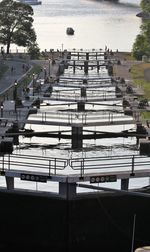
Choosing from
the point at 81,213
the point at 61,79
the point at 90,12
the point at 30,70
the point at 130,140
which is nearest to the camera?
the point at 81,213

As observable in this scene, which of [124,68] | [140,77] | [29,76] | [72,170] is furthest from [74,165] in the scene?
[124,68]

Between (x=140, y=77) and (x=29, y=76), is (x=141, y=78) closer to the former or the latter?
(x=140, y=77)

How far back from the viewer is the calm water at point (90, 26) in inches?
4348

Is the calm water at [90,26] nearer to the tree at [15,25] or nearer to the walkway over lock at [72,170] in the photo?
the tree at [15,25]

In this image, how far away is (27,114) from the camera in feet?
124

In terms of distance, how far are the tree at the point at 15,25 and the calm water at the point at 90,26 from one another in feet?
85.7

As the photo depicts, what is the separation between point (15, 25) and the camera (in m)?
75.3

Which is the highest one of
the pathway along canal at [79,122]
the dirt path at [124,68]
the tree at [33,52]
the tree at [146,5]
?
the tree at [146,5]

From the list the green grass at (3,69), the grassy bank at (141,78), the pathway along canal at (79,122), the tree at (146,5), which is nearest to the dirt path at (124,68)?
the grassy bank at (141,78)

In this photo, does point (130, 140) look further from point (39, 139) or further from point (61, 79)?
point (61, 79)

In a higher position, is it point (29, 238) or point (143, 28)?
point (143, 28)

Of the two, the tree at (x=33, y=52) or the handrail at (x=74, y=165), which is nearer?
the handrail at (x=74, y=165)

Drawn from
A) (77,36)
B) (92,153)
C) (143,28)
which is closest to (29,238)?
(92,153)

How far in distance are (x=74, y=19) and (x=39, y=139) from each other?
442 ft
